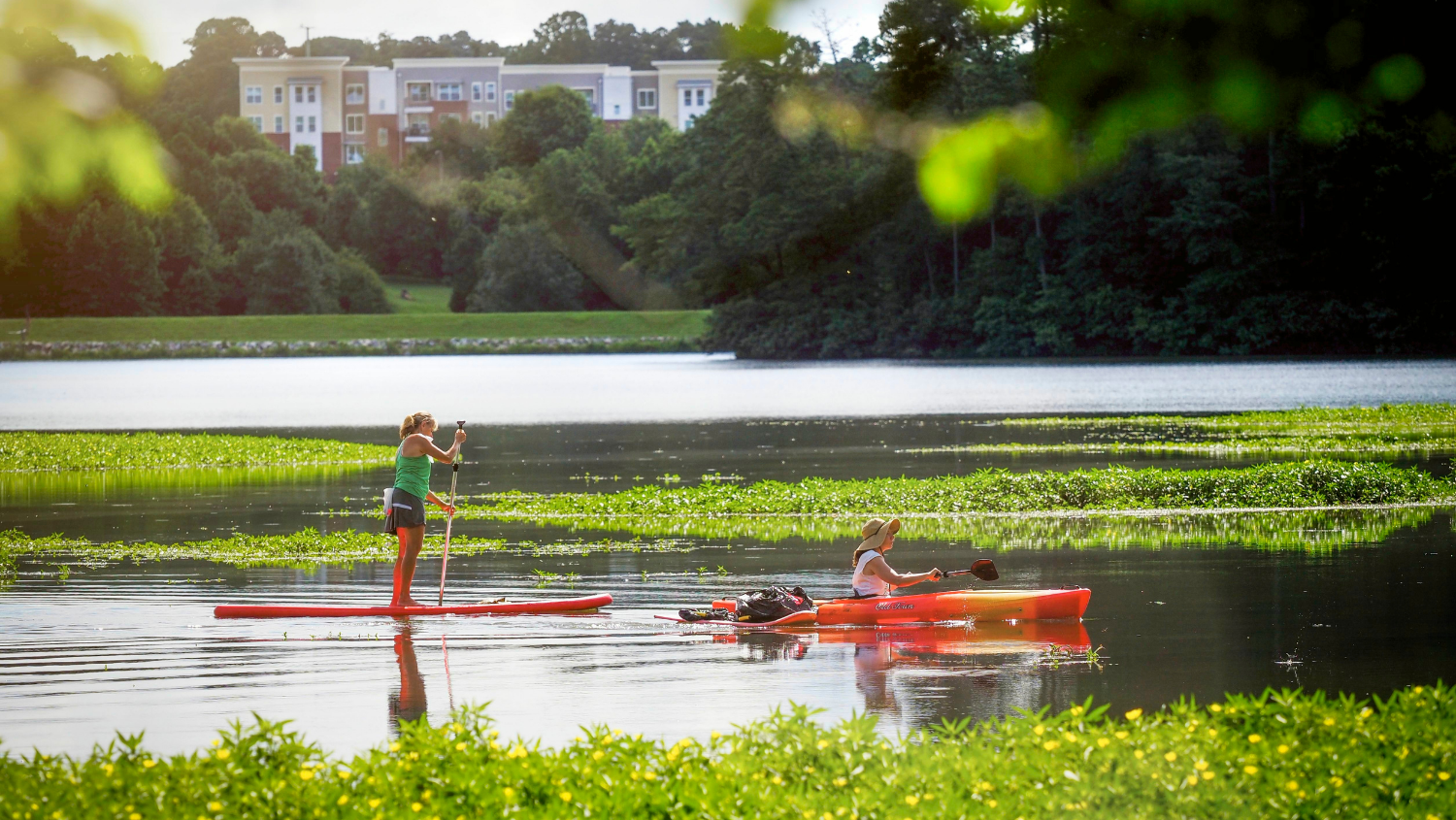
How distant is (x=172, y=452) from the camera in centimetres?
3316

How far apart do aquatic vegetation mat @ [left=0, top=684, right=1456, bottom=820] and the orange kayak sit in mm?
5008

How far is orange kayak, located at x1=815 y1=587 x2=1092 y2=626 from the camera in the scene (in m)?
13.0

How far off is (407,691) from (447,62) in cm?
16892

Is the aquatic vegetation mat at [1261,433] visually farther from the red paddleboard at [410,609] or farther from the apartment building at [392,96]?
the apartment building at [392,96]

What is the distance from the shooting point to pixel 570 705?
988cm

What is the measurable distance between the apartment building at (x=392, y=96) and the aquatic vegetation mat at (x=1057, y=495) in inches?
5978

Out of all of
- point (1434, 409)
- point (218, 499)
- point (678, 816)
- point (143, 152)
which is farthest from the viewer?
point (1434, 409)

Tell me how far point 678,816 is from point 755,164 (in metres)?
96.0

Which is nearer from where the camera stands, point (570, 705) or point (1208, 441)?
point (570, 705)

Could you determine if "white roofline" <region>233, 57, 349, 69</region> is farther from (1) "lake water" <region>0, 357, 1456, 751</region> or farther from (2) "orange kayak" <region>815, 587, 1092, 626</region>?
(2) "orange kayak" <region>815, 587, 1092, 626</region>

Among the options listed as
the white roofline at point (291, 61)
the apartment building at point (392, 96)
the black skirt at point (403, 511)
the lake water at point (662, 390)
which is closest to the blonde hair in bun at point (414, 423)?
the black skirt at point (403, 511)

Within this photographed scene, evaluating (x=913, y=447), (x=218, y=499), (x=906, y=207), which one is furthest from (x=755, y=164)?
(x=218, y=499)

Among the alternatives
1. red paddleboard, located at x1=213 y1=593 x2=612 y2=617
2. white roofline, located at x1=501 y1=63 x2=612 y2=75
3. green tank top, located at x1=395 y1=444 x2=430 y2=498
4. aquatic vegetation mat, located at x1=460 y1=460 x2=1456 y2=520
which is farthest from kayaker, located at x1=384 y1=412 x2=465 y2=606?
white roofline, located at x1=501 y1=63 x2=612 y2=75

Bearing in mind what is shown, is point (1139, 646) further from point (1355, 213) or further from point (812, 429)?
point (1355, 213)
